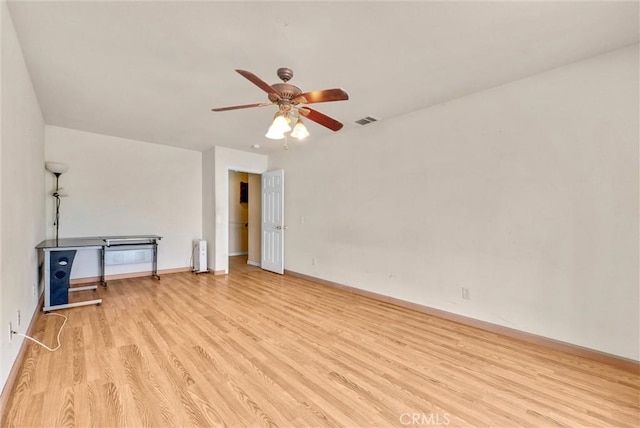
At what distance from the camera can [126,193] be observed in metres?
5.09

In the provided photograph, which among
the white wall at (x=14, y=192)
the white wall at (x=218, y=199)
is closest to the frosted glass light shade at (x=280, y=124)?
the white wall at (x=14, y=192)

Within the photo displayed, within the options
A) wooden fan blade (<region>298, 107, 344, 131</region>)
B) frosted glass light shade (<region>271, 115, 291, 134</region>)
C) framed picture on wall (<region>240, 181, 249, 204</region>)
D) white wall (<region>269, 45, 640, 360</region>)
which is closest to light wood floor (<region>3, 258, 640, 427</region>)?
white wall (<region>269, 45, 640, 360</region>)

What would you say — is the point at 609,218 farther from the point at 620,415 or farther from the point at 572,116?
the point at 620,415

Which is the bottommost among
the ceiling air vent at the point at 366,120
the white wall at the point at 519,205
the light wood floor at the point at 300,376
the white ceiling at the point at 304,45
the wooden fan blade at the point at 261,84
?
the light wood floor at the point at 300,376

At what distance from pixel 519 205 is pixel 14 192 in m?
4.36

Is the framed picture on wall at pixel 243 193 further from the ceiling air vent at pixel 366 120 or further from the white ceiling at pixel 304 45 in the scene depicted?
the ceiling air vent at pixel 366 120

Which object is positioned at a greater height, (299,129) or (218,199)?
(299,129)

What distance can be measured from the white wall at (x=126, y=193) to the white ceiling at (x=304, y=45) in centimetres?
149

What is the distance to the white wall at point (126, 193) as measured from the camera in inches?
181

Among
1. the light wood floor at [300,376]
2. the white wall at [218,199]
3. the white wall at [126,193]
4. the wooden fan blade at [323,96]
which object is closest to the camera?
the light wood floor at [300,376]

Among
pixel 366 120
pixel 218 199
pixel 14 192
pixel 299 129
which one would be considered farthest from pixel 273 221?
pixel 14 192

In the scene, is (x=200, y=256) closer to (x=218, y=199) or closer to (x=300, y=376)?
(x=218, y=199)

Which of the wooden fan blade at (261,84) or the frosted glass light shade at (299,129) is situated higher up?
the wooden fan blade at (261,84)

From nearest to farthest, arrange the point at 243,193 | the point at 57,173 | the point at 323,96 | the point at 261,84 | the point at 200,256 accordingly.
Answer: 1. the point at 261,84
2. the point at 323,96
3. the point at 57,173
4. the point at 200,256
5. the point at 243,193
